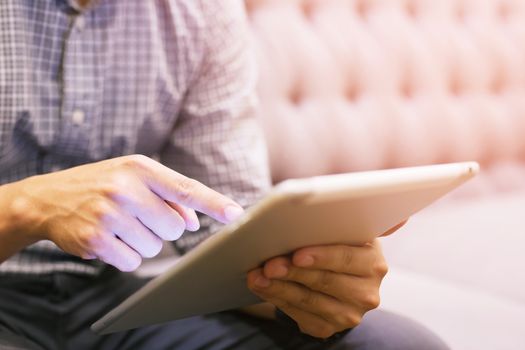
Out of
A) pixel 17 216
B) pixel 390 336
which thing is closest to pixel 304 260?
pixel 390 336

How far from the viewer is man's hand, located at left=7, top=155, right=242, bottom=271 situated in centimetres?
65

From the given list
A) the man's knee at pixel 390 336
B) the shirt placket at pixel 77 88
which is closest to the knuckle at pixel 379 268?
the man's knee at pixel 390 336

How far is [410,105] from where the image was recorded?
5.66 feet

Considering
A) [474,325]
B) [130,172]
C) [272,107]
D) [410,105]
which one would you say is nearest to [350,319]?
[130,172]

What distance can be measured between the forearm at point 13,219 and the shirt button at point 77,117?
0.21 meters

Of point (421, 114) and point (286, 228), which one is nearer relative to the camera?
point (286, 228)

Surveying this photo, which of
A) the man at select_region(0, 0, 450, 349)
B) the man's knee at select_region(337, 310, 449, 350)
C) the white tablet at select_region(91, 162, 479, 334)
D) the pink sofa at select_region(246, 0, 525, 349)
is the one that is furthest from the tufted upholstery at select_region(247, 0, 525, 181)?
the white tablet at select_region(91, 162, 479, 334)

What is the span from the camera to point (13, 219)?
0.77 m

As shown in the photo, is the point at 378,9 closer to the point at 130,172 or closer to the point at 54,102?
the point at 54,102

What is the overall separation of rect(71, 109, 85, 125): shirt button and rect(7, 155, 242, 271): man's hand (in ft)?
0.85

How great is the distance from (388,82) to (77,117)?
3.14 ft

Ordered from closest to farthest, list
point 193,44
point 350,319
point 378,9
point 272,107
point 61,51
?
point 350,319, point 61,51, point 193,44, point 272,107, point 378,9

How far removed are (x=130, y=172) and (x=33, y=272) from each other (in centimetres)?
42

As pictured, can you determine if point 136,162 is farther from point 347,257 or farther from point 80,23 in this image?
point 80,23
